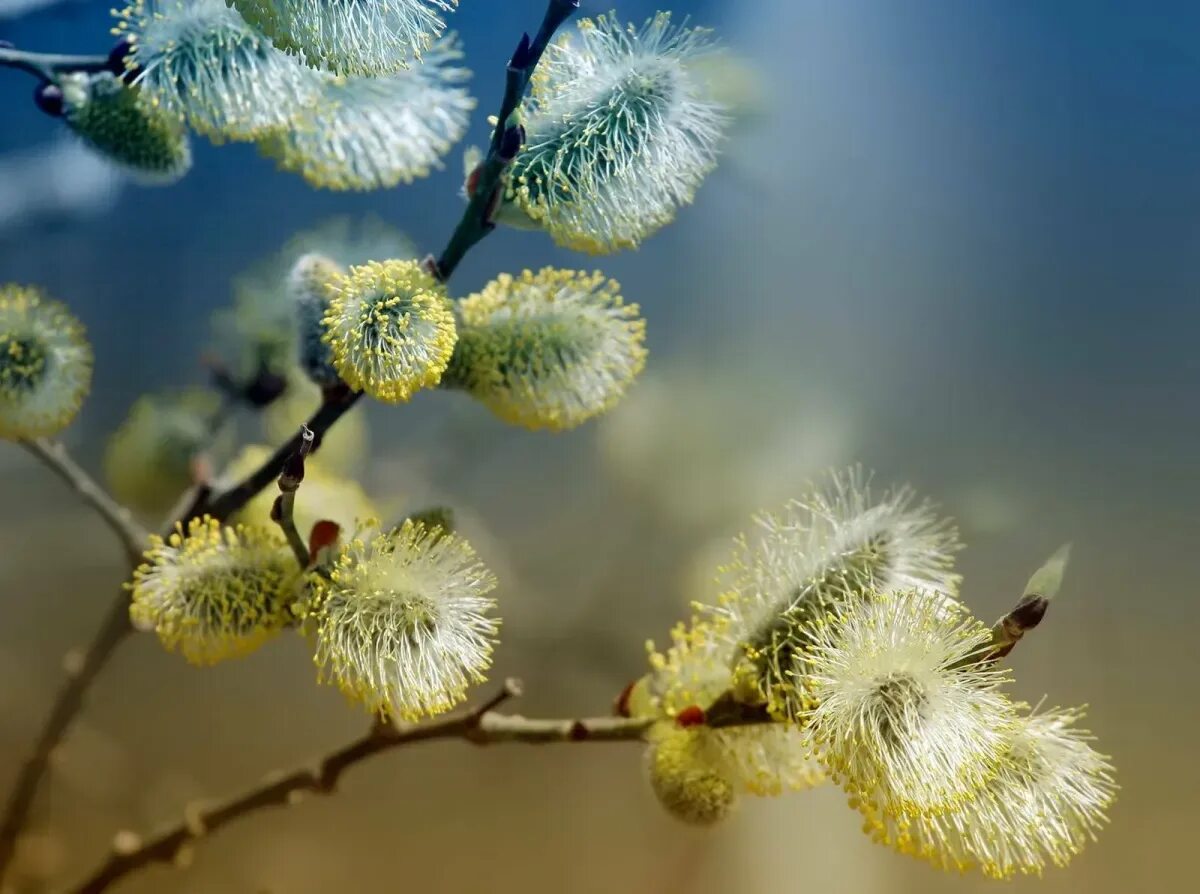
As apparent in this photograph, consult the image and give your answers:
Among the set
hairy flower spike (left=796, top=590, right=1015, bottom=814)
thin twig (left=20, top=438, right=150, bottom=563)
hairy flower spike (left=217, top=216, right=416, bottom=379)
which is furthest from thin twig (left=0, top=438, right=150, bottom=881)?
hairy flower spike (left=796, top=590, right=1015, bottom=814)

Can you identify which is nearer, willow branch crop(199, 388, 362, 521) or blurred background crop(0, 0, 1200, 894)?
willow branch crop(199, 388, 362, 521)

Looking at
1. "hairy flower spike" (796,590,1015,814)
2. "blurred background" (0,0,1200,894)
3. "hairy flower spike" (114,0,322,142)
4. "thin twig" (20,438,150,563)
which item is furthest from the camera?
"blurred background" (0,0,1200,894)

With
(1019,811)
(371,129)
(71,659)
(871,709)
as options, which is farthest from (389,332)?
(71,659)

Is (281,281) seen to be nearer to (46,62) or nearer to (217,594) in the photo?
(46,62)

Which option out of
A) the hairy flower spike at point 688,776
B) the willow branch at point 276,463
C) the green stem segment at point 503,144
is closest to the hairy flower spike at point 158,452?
the willow branch at point 276,463

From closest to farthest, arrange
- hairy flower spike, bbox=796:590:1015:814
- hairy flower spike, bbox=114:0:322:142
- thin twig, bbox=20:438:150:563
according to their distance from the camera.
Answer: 1. hairy flower spike, bbox=796:590:1015:814
2. hairy flower spike, bbox=114:0:322:142
3. thin twig, bbox=20:438:150:563

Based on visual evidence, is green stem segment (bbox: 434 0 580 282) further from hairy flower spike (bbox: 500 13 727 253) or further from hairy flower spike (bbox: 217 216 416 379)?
hairy flower spike (bbox: 217 216 416 379)

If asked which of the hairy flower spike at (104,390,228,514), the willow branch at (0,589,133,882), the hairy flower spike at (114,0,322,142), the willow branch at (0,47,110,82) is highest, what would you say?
the hairy flower spike at (114,0,322,142)

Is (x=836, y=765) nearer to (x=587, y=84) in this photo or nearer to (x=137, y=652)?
(x=587, y=84)
